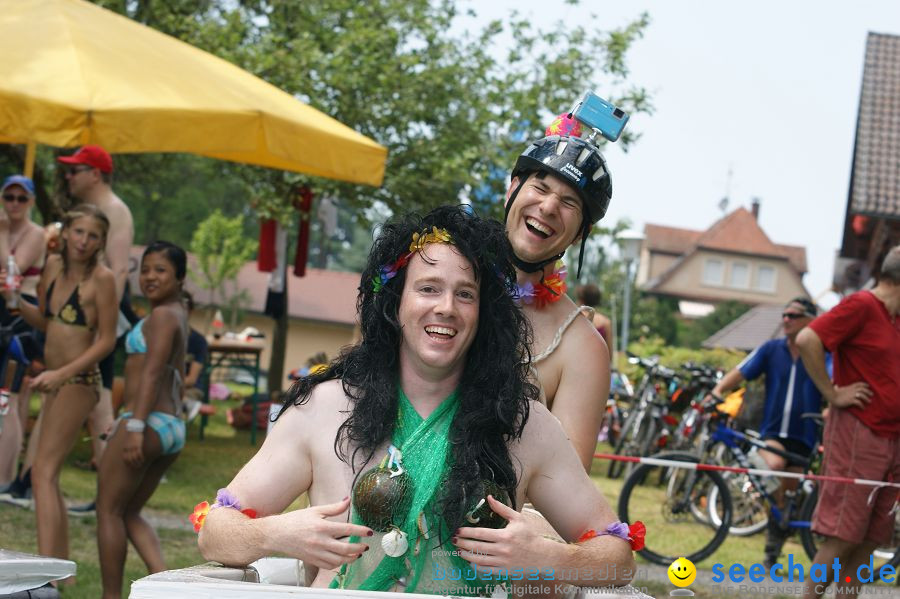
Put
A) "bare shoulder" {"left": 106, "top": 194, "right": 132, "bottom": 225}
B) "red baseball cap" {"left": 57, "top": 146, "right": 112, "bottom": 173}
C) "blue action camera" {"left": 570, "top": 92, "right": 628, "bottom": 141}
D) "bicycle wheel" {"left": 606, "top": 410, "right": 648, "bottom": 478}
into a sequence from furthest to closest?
"bicycle wheel" {"left": 606, "top": 410, "right": 648, "bottom": 478} → "bare shoulder" {"left": 106, "top": 194, "right": 132, "bottom": 225} → "red baseball cap" {"left": 57, "top": 146, "right": 112, "bottom": 173} → "blue action camera" {"left": 570, "top": 92, "right": 628, "bottom": 141}

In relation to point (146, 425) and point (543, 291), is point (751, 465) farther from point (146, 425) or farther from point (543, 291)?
point (543, 291)

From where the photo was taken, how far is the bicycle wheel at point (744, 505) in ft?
30.0

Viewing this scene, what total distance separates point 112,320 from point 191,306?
114 cm

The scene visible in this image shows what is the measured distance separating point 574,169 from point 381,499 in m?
1.26

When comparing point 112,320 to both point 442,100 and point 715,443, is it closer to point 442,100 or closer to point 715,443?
point 715,443

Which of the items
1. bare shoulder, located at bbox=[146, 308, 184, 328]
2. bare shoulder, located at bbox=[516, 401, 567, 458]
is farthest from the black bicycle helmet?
bare shoulder, located at bbox=[146, 308, 184, 328]

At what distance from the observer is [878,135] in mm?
18891

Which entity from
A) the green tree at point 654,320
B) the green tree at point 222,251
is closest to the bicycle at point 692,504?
the green tree at point 222,251

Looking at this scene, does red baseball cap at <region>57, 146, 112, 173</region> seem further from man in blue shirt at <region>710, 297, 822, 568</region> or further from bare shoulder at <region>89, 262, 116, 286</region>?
man in blue shirt at <region>710, 297, 822, 568</region>

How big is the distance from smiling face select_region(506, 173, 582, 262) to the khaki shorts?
316 centimetres

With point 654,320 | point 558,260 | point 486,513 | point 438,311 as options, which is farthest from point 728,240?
point 486,513

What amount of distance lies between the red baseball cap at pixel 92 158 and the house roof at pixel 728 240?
7325 centimetres

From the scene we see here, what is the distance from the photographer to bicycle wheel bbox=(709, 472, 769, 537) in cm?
914

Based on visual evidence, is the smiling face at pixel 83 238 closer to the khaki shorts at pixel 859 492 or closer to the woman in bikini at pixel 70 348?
the woman in bikini at pixel 70 348
